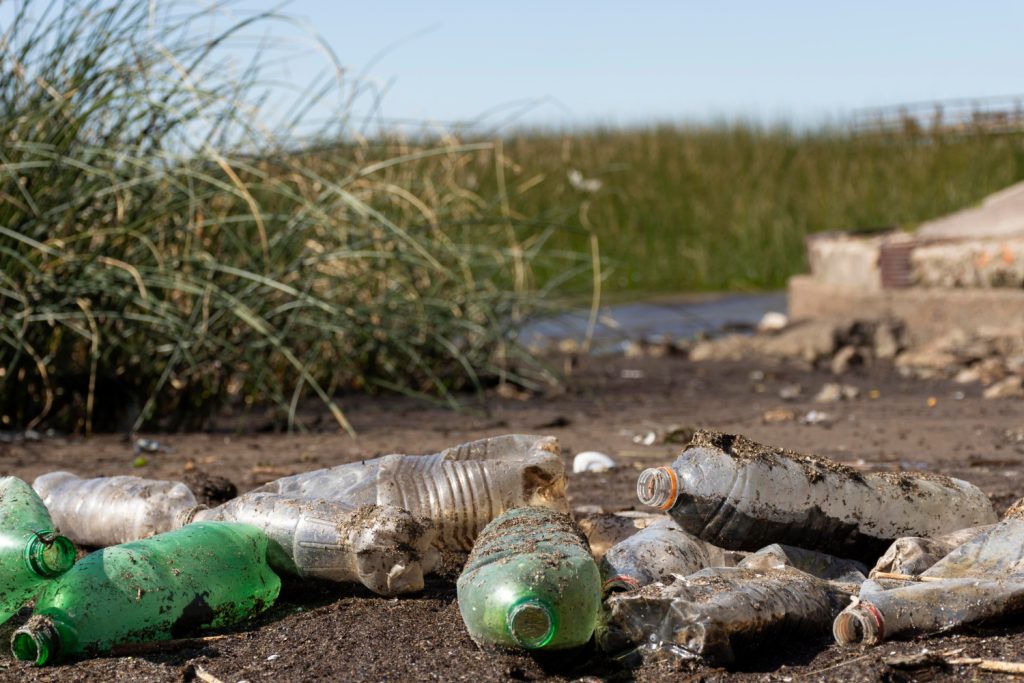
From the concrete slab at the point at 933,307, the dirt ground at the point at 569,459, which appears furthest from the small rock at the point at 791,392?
the concrete slab at the point at 933,307

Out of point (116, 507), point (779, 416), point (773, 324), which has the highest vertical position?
point (116, 507)

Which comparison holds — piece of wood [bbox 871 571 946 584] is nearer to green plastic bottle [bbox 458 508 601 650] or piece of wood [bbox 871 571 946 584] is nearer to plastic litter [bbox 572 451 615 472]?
green plastic bottle [bbox 458 508 601 650]

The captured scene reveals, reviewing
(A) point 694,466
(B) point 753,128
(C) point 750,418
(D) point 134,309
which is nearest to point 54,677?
(A) point 694,466

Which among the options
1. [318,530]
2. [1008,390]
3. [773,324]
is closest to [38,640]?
[318,530]

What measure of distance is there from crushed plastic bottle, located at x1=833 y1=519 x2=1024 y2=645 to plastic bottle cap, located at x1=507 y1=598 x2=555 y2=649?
1.70 ft

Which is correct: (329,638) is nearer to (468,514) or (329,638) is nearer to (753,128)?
(468,514)

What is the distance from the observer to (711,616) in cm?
197

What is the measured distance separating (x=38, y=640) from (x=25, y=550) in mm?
155

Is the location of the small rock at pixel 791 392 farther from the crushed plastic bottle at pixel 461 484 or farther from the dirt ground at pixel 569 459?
the crushed plastic bottle at pixel 461 484

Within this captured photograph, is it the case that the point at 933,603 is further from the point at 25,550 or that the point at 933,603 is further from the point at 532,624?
the point at 25,550

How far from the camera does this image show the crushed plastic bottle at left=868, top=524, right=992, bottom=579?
225cm

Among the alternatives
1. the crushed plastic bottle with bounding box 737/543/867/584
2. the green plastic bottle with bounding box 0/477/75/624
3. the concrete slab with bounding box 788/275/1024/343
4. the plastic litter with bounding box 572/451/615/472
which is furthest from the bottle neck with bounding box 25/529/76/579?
the concrete slab with bounding box 788/275/1024/343

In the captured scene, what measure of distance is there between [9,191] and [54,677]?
3.02 metres

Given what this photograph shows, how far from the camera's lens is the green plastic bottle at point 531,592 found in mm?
1899
